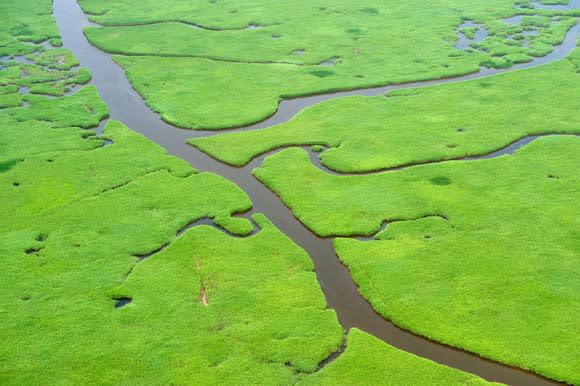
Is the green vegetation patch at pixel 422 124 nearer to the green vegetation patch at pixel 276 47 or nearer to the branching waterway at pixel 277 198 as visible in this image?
the branching waterway at pixel 277 198

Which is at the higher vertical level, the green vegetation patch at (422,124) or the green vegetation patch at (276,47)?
the green vegetation patch at (276,47)

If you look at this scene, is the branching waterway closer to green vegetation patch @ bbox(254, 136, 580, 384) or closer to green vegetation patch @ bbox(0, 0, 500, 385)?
green vegetation patch @ bbox(254, 136, 580, 384)

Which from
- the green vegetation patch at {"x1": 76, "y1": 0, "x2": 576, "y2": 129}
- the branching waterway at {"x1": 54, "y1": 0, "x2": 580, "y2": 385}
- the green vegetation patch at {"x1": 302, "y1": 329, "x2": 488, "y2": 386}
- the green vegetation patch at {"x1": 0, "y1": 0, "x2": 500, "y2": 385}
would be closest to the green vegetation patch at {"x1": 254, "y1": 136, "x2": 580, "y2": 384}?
the branching waterway at {"x1": 54, "y1": 0, "x2": 580, "y2": 385}

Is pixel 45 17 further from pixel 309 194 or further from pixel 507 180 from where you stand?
pixel 507 180

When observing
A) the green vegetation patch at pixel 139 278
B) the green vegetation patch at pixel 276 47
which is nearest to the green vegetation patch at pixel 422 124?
the green vegetation patch at pixel 276 47

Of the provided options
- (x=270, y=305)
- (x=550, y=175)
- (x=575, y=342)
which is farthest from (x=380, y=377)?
(x=550, y=175)
